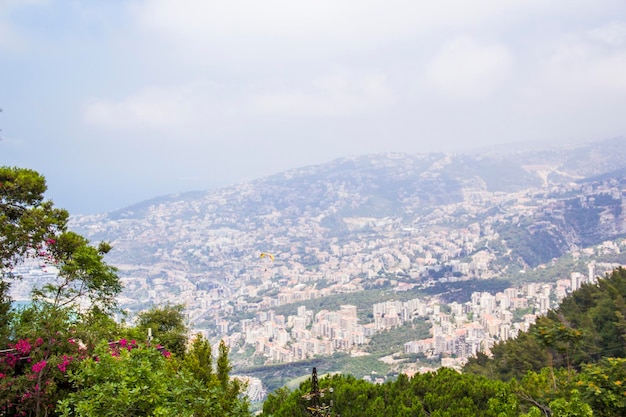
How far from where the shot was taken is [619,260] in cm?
3278

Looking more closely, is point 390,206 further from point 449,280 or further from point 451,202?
point 449,280

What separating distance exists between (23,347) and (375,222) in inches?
2373

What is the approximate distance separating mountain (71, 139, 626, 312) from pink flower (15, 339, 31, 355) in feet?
106

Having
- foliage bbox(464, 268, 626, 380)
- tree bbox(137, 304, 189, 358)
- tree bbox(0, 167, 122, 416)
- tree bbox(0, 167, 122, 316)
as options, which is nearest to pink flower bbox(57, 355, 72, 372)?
tree bbox(0, 167, 122, 416)

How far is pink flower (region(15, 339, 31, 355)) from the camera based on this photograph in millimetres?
3403

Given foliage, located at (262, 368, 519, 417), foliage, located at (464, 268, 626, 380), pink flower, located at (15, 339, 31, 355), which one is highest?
pink flower, located at (15, 339, 31, 355)

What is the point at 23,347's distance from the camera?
3.42 meters

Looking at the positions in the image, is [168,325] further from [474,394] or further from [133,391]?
[133,391]

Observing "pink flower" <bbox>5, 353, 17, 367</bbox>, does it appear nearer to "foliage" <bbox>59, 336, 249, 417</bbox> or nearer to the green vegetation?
the green vegetation

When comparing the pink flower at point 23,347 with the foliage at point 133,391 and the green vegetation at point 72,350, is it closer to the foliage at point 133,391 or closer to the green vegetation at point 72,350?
the green vegetation at point 72,350

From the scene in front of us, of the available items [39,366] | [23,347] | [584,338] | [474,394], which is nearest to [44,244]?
[23,347]

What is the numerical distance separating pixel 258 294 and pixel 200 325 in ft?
28.1

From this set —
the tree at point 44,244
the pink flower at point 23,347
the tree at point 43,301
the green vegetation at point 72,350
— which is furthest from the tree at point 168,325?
the pink flower at point 23,347

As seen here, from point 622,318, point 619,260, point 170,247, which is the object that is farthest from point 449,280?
point 170,247
